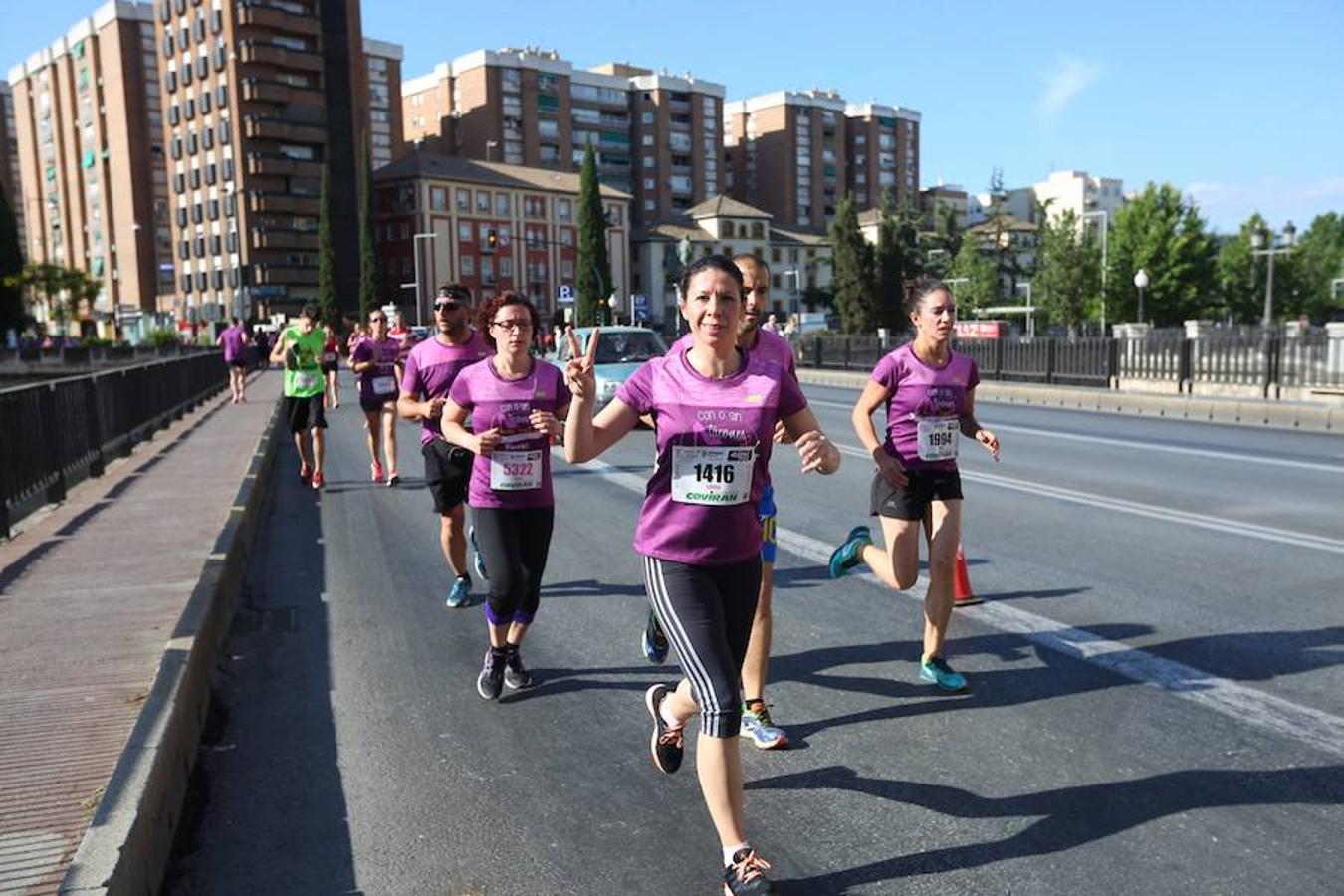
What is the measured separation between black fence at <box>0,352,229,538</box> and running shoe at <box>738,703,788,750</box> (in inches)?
278

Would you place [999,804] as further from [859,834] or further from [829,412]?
[829,412]

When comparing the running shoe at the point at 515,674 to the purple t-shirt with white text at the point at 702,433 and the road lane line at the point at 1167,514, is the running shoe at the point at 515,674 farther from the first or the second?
the road lane line at the point at 1167,514

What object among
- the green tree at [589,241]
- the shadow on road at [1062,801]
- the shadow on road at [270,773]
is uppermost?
the green tree at [589,241]

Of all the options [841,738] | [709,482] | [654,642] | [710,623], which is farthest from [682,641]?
[654,642]

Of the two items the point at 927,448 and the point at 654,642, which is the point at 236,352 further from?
the point at 927,448

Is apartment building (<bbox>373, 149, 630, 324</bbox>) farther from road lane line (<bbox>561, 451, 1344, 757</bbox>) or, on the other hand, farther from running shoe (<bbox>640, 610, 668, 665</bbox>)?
running shoe (<bbox>640, 610, 668, 665</bbox>)

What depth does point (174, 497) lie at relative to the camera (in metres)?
10.5

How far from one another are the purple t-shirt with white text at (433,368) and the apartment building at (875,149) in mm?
139744

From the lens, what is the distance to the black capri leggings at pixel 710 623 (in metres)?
3.26

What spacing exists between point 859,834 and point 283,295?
92.4 meters

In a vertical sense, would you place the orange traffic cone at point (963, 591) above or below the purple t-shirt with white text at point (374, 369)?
below

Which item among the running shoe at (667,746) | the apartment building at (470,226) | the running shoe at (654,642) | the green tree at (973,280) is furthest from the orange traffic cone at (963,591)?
the apartment building at (470,226)

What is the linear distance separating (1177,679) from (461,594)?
13.4 ft

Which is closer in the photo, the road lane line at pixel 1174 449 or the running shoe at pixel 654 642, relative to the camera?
the running shoe at pixel 654 642
